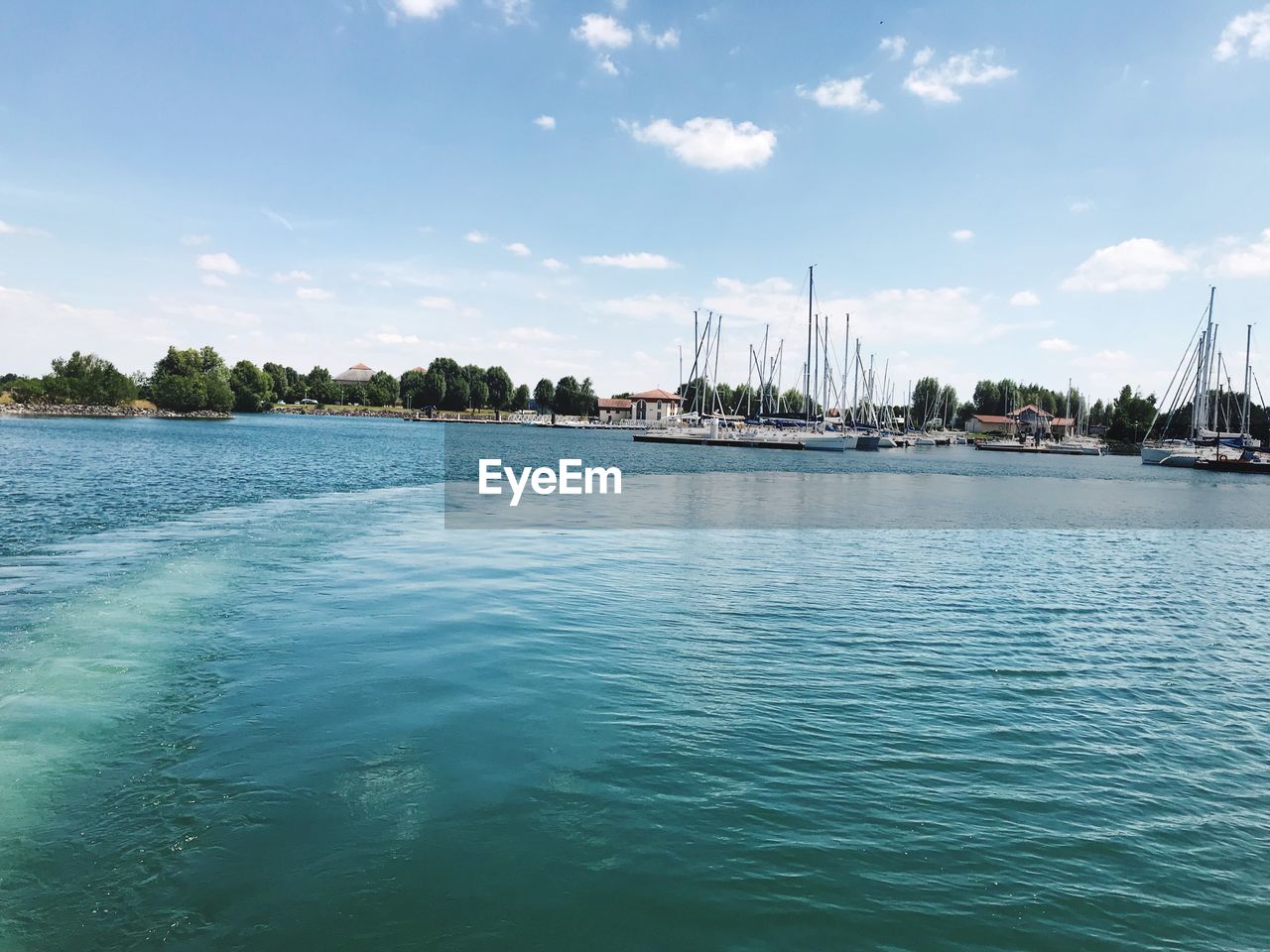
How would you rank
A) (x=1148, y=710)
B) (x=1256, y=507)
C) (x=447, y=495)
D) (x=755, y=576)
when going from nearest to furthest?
(x=1148, y=710) < (x=755, y=576) < (x=447, y=495) < (x=1256, y=507)

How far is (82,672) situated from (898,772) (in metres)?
13.1

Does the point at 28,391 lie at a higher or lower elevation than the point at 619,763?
higher

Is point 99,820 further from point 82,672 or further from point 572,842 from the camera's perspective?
point 82,672

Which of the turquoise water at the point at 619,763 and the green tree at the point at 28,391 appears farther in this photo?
the green tree at the point at 28,391

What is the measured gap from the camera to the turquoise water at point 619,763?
7141 millimetres

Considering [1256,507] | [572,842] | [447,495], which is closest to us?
[572,842]

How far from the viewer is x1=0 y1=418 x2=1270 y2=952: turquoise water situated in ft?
23.4

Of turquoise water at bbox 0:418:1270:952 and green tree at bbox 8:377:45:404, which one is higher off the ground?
green tree at bbox 8:377:45:404

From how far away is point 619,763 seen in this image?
1012 centimetres

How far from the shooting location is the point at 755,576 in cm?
2327

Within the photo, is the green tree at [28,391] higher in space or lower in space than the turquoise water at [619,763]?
higher

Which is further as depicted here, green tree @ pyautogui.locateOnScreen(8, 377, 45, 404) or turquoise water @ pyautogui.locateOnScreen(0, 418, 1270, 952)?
green tree @ pyautogui.locateOnScreen(8, 377, 45, 404)

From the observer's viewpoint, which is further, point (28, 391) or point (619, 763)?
point (28, 391)

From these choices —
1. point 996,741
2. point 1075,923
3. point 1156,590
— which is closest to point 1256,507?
point 1156,590
